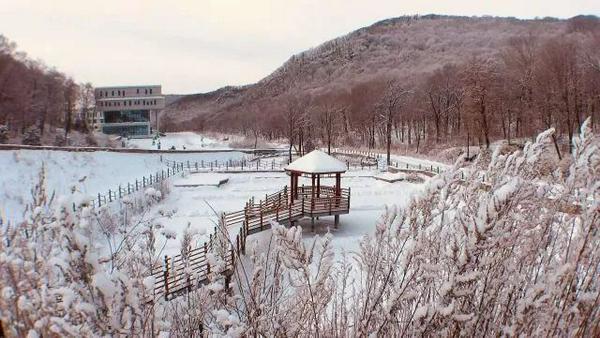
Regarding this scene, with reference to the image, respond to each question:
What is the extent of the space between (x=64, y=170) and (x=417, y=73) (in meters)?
90.4

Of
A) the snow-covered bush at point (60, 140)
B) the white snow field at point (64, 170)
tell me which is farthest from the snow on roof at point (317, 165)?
the snow-covered bush at point (60, 140)

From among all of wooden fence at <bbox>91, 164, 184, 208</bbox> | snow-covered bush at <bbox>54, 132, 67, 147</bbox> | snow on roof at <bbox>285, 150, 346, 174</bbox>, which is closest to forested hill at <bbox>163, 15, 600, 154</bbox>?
snow on roof at <bbox>285, 150, 346, 174</bbox>

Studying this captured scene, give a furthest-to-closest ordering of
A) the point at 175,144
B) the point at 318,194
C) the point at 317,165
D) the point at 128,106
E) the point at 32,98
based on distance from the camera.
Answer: the point at 128,106 → the point at 175,144 → the point at 32,98 → the point at 318,194 → the point at 317,165

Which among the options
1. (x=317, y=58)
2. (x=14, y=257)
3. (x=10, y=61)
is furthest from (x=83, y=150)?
(x=317, y=58)

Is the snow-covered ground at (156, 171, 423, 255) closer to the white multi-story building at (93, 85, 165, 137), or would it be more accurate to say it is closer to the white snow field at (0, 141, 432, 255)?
the white snow field at (0, 141, 432, 255)

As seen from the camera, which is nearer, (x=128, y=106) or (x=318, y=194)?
(x=318, y=194)

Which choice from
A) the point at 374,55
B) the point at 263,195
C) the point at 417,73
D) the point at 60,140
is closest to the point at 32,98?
the point at 60,140

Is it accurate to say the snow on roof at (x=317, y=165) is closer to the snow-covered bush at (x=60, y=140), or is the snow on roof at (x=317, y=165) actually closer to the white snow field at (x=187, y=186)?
the white snow field at (x=187, y=186)

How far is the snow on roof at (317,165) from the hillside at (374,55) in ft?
335

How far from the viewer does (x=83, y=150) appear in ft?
103

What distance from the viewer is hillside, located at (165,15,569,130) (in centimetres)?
13788

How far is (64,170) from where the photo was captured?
2717 cm

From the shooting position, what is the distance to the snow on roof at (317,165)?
1819 centimetres

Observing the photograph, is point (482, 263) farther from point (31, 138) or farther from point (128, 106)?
point (128, 106)
